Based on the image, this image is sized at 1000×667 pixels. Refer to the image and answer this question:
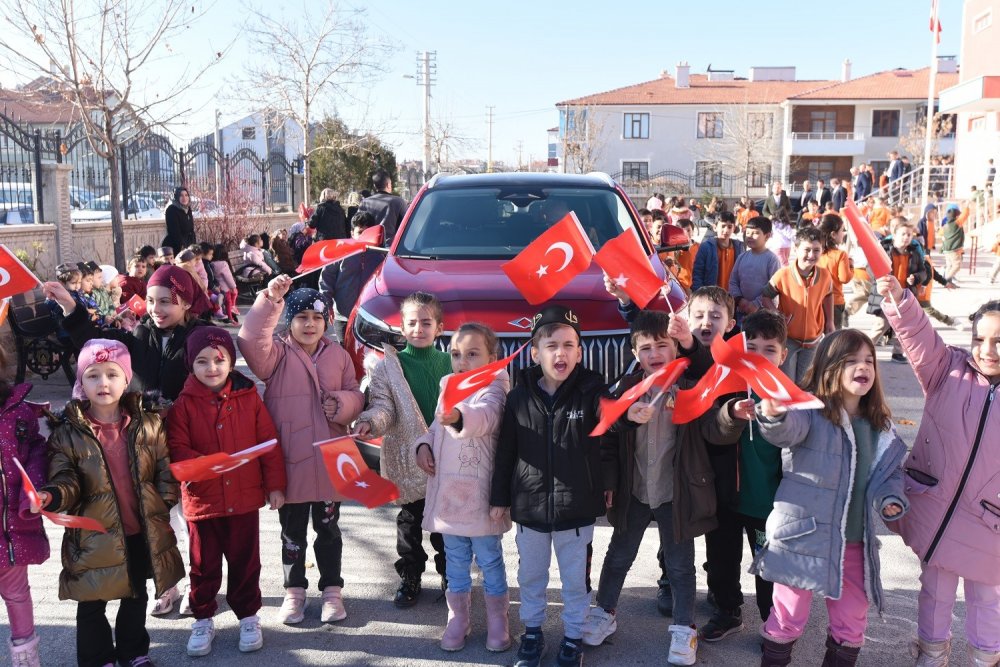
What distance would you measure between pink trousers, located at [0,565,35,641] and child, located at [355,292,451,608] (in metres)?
1.47

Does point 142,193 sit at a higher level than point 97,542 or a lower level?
higher

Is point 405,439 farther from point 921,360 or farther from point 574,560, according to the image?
point 921,360

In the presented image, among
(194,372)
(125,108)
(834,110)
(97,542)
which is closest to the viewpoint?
(97,542)

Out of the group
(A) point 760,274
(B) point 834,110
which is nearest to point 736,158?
(B) point 834,110

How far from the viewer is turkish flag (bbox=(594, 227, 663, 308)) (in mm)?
4312

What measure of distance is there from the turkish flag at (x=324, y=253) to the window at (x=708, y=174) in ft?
197

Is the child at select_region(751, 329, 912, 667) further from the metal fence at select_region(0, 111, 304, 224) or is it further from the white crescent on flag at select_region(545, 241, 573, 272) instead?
the metal fence at select_region(0, 111, 304, 224)

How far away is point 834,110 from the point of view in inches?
2393

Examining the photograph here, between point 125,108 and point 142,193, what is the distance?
2.96 meters

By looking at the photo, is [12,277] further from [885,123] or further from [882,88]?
[882,88]

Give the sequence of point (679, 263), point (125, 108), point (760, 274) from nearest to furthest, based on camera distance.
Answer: point (760, 274) → point (679, 263) → point (125, 108)

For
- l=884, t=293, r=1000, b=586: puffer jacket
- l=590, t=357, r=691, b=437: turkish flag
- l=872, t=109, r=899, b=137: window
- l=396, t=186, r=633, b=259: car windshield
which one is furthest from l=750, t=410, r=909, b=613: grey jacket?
l=872, t=109, r=899, b=137: window

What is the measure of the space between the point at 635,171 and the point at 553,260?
202 feet

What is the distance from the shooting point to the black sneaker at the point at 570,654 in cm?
365
